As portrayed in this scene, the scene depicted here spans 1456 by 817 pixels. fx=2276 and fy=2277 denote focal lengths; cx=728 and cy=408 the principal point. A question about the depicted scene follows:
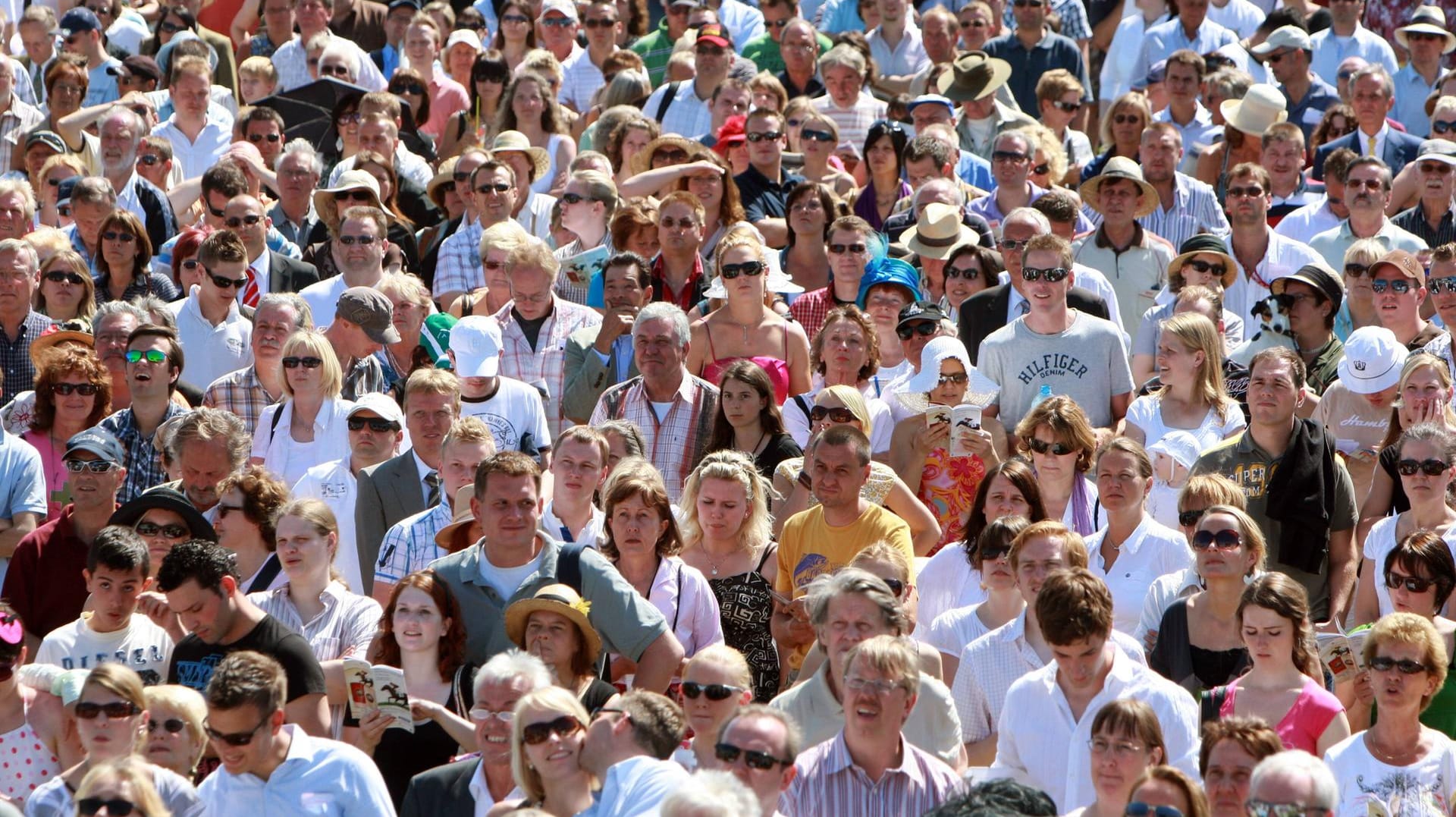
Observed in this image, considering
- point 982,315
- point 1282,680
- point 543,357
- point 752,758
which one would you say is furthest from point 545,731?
point 982,315

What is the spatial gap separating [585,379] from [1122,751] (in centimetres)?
443

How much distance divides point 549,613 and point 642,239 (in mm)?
4448

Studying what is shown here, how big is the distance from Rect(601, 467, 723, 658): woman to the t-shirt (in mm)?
1607

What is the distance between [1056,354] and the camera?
1001cm

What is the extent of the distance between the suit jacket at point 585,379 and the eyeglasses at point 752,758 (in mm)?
4064

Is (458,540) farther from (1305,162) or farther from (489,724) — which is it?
(1305,162)

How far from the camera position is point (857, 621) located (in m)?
7.11

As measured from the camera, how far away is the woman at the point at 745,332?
10234 mm

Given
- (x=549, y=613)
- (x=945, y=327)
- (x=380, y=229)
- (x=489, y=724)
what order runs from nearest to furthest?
(x=489, y=724), (x=549, y=613), (x=945, y=327), (x=380, y=229)

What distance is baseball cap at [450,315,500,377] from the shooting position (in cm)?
954

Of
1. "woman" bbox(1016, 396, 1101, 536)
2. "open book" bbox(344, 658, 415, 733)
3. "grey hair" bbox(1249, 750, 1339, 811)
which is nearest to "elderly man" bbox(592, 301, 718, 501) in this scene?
"woman" bbox(1016, 396, 1101, 536)

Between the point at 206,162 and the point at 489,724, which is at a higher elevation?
the point at 489,724

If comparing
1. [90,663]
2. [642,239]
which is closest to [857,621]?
[90,663]

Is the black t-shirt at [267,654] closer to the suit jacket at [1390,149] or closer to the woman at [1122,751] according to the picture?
the woman at [1122,751]
